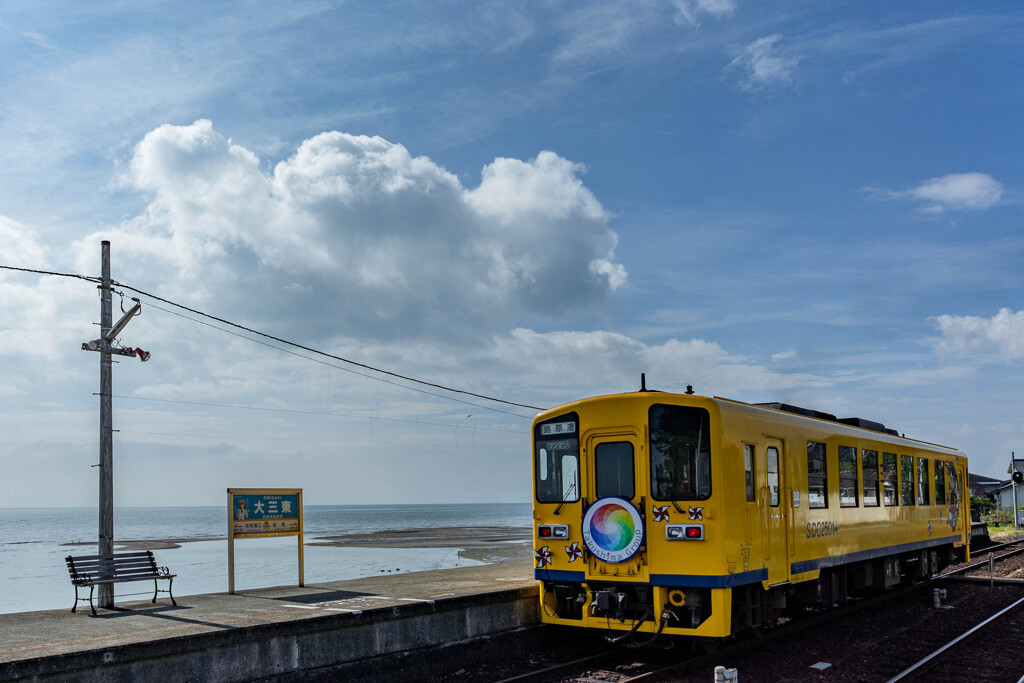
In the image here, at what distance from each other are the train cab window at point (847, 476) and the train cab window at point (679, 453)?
12.5 feet

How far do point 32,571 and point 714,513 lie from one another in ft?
145

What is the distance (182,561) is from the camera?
154 feet

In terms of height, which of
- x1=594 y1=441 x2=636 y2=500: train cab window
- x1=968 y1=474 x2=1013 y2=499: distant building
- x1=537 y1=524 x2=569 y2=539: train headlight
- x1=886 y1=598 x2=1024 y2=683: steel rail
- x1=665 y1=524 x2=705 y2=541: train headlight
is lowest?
x1=968 y1=474 x2=1013 y2=499: distant building

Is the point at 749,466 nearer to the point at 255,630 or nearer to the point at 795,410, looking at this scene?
the point at 795,410

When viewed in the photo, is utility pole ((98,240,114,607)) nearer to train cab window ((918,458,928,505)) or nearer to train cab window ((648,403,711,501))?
train cab window ((648,403,711,501))

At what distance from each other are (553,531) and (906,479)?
7.75 meters

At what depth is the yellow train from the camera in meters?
9.31

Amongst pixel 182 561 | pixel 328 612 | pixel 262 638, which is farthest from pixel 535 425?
pixel 182 561

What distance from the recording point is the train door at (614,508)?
965cm

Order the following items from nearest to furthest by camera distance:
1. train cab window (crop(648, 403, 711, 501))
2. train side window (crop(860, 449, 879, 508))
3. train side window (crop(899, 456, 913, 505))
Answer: train cab window (crop(648, 403, 711, 501)), train side window (crop(860, 449, 879, 508)), train side window (crop(899, 456, 913, 505))

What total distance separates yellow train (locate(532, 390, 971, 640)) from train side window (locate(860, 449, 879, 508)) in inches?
36.7

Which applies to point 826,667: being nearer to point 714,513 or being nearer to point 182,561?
point 714,513

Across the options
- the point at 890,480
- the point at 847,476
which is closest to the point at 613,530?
the point at 847,476

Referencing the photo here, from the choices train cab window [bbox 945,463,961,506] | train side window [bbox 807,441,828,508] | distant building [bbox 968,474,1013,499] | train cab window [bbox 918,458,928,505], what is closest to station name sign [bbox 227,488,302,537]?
train side window [bbox 807,441,828,508]
